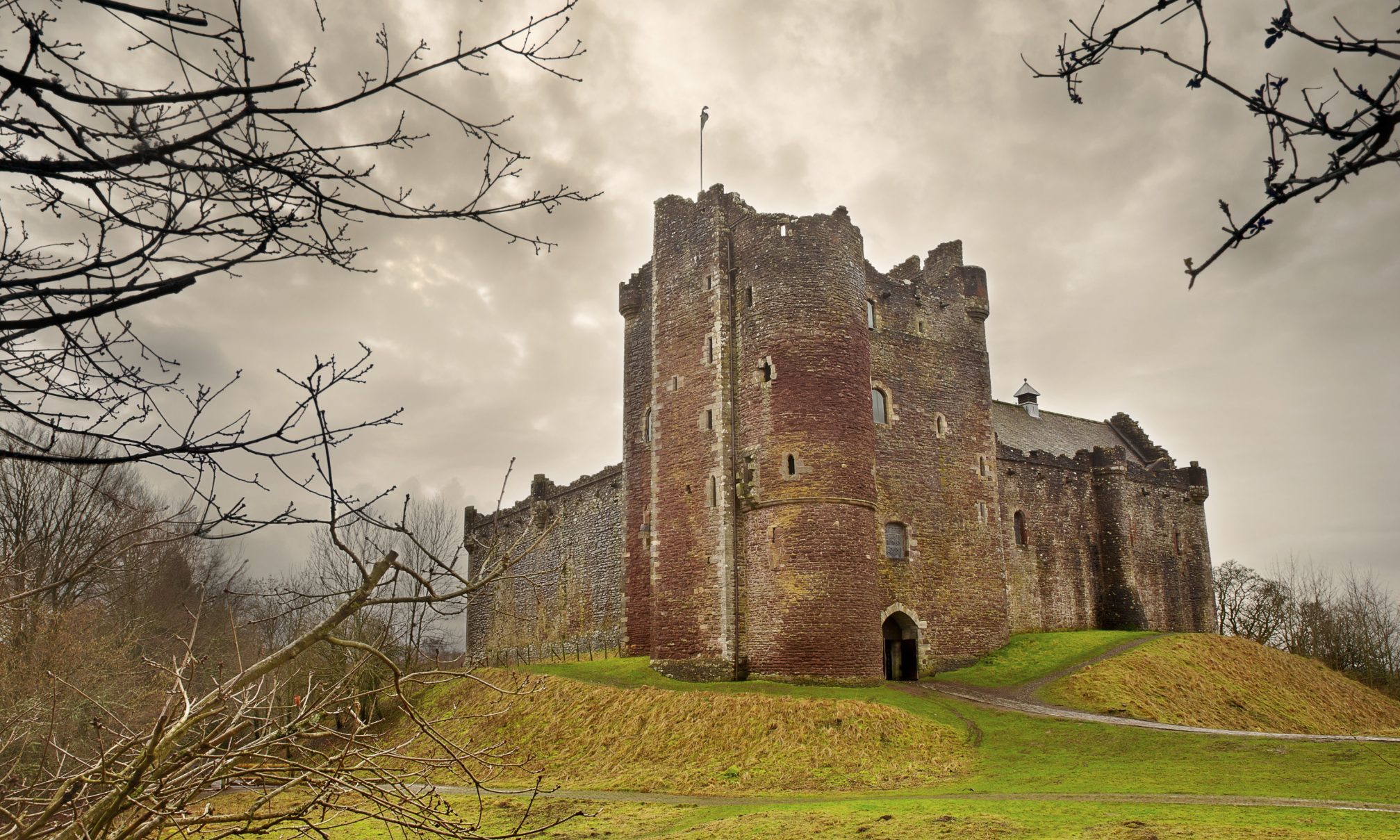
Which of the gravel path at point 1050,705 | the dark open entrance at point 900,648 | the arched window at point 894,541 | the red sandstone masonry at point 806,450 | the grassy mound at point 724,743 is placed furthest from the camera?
the arched window at point 894,541

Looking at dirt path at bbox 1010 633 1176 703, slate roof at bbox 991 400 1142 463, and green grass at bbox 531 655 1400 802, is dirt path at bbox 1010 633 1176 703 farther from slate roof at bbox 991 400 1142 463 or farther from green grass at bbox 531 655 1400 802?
slate roof at bbox 991 400 1142 463

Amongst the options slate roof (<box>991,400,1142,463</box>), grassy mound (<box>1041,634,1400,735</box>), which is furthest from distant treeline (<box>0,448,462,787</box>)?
slate roof (<box>991,400,1142,463</box>)

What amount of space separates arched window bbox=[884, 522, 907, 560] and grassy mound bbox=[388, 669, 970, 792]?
828 centimetres

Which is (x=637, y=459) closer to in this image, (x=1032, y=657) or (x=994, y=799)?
(x=1032, y=657)

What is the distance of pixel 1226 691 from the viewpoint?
27.7 metres

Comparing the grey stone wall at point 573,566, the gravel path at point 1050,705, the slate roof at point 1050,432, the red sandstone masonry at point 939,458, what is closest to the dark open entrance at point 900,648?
the red sandstone masonry at point 939,458

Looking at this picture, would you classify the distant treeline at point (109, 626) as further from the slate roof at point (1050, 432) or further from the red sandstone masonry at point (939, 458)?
the slate roof at point (1050, 432)

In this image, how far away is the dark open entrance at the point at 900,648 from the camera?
95.3ft

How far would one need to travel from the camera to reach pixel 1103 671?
87.6 feet

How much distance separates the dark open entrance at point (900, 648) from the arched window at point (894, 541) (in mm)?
1720

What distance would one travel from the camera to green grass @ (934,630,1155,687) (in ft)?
93.1

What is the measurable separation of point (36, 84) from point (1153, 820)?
12.9 m

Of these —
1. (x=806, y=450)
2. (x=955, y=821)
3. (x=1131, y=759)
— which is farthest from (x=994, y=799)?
(x=806, y=450)

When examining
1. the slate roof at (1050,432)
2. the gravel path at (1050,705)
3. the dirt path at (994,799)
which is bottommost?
the dirt path at (994,799)
